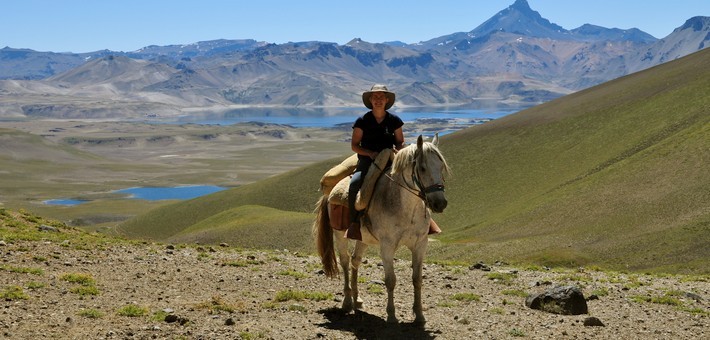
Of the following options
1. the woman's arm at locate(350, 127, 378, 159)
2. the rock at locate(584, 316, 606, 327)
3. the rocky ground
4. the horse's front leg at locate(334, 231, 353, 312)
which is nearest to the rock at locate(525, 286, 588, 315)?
the rocky ground

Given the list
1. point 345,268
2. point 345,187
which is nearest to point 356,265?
point 345,268

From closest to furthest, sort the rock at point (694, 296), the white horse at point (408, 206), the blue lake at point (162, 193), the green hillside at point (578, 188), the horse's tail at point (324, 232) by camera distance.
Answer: the white horse at point (408, 206) < the horse's tail at point (324, 232) < the rock at point (694, 296) < the green hillside at point (578, 188) < the blue lake at point (162, 193)

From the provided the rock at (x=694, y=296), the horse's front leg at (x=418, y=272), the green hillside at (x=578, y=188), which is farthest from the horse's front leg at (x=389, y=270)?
the green hillside at (x=578, y=188)

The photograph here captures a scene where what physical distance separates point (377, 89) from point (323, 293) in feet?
19.1

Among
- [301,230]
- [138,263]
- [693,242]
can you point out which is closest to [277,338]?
[138,263]

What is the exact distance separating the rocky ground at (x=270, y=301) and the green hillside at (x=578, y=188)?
22.8m

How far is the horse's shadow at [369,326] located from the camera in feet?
43.0

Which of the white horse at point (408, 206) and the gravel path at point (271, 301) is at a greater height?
the white horse at point (408, 206)

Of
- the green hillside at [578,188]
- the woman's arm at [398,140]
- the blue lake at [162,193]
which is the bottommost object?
the blue lake at [162,193]

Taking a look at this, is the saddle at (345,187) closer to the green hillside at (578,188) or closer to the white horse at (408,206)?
the white horse at (408,206)

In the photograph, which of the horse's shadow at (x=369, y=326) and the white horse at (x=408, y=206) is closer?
the white horse at (x=408, y=206)

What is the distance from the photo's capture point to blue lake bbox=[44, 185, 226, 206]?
16291 cm

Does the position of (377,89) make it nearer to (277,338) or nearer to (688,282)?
(277,338)

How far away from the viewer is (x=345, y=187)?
14969 mm
